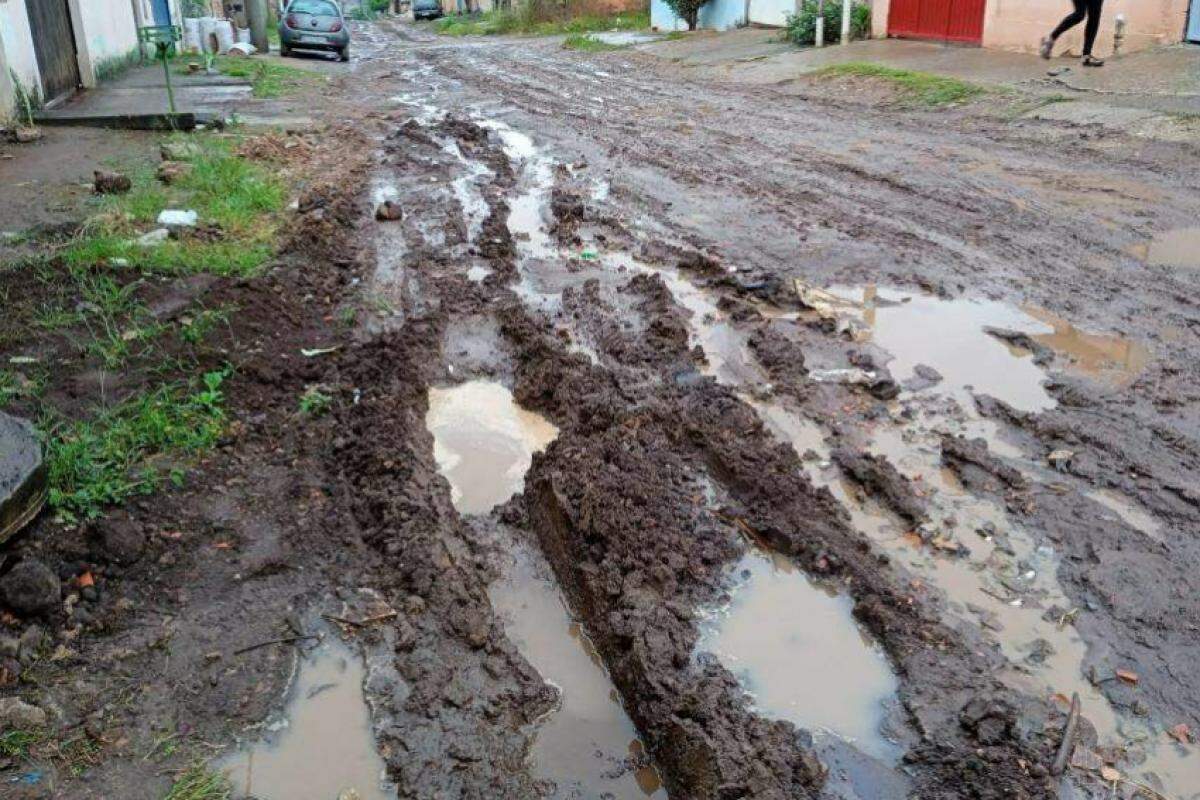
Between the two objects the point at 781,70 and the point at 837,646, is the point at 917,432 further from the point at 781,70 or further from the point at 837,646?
the point at 781,70

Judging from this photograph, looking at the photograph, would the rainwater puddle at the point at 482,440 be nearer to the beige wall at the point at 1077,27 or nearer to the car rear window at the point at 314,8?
the beige wall at the point at 1077,27

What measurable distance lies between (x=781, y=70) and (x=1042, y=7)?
455 cm

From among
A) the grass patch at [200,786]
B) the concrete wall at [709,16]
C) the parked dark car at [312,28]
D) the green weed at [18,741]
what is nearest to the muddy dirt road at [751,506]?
the grass patch at [200,786]

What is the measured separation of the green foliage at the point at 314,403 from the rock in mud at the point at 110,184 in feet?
15.7

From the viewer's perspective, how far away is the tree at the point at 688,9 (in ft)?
92.0

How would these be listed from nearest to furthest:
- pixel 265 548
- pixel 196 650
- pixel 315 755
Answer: pixel 315 755 < pixel 196 650 < pixel 265 548

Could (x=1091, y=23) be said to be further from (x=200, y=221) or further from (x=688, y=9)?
(x=688, y=9)

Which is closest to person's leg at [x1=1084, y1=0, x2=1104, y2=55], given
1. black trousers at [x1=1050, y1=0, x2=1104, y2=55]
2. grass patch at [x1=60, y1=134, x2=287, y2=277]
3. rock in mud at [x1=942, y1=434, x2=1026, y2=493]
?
black trousers at [x1=1050, y1=0, x2=1104, y2=55]

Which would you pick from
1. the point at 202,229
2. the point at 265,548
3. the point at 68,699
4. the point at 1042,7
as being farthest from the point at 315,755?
the point at 1042,7

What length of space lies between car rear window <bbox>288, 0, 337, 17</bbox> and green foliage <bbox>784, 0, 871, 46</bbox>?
38.9ft

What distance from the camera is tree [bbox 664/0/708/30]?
28.0m

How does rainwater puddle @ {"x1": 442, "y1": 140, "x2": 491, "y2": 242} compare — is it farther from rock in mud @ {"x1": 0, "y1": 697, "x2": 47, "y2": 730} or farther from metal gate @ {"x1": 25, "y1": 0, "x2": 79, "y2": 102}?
metal gate @ {"x1": 25, "y1": 0, "x2": 79, "y2": 102}

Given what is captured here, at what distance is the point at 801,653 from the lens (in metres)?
3.34

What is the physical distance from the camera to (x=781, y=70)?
721 inches
